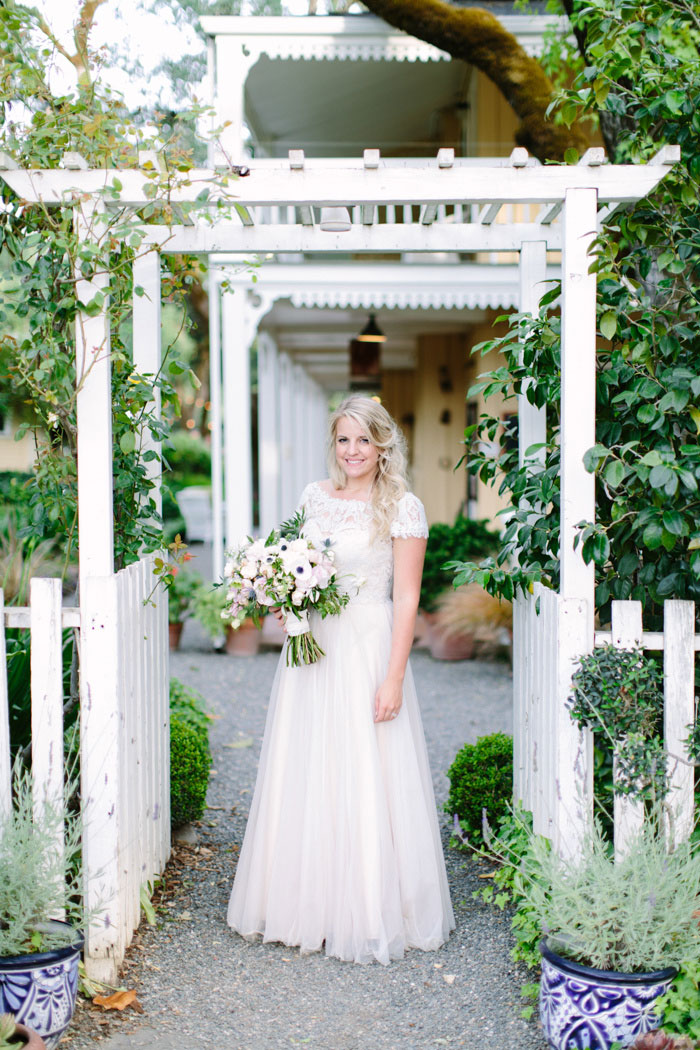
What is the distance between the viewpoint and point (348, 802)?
3.34 metres

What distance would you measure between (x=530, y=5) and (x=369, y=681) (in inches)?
381

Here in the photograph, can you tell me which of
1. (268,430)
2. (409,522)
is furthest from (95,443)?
(268,430)

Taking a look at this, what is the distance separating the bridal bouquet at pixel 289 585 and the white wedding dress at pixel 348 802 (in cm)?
11

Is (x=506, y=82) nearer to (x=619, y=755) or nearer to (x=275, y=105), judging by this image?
(x=619, y=755)

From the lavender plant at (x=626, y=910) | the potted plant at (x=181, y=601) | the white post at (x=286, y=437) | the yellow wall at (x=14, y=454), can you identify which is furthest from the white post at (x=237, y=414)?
the yellow wall at (x=14, y=454)

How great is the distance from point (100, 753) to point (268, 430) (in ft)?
30.4

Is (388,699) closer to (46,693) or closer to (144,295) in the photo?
(46,693)

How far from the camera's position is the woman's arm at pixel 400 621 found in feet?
11.1

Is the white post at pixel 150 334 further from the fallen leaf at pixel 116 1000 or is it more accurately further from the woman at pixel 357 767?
the fallen leaf at pixel 116 1000

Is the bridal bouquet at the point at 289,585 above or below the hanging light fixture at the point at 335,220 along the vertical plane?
below

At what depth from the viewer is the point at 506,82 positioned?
6.17 meters

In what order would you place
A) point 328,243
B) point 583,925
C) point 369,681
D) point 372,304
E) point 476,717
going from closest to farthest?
point 583,925 < point 369,681 < point 328,243 < point 476,717 < point 372,304

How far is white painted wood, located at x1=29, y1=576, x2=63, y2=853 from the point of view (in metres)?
2.96

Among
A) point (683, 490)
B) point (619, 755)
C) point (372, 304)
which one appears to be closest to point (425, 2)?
point (372, 304)
